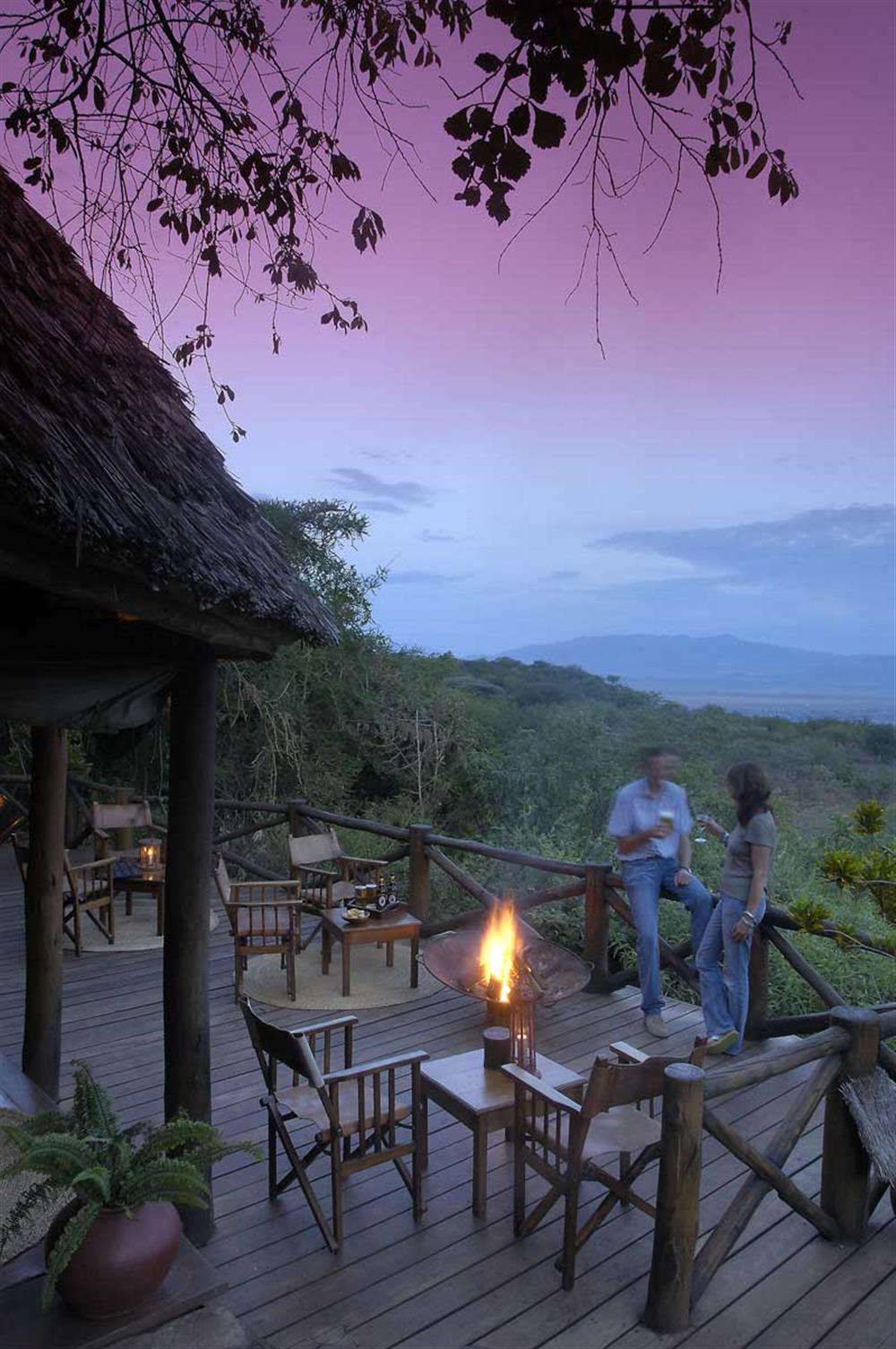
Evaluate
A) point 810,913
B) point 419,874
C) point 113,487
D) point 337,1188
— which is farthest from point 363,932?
point 113,487

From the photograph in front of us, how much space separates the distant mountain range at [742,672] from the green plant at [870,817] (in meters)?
9.33

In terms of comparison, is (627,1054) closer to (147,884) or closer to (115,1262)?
(115,1262)

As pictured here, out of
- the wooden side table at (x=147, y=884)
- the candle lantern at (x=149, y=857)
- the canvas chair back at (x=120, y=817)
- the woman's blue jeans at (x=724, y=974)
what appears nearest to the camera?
the woman's blue jeans at (x=724, y=974)

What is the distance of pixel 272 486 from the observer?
42.2ft

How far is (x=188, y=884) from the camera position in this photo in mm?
3174

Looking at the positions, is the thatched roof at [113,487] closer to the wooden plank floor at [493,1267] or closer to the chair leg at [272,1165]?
the chair leg at [272,1165]

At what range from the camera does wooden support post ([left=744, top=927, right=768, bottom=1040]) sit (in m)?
4.77

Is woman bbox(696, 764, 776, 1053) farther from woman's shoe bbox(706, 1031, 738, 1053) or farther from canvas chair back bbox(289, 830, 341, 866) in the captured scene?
canvas chair back bbox(289, 830, 341, 866)

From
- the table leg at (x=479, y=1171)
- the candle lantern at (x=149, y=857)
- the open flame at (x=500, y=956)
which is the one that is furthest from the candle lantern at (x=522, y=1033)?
the candle lantern at (x=149, y=857)

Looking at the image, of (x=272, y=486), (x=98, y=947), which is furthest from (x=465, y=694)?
(x=98, y=947)

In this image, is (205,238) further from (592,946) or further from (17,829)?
(17,829)

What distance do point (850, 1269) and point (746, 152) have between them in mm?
3612

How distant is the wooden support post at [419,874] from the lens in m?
6.72

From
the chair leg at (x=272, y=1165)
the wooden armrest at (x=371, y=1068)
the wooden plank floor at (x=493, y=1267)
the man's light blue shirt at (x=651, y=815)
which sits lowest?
the wooden plank floor at (x=493, y=1267)
